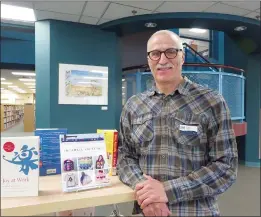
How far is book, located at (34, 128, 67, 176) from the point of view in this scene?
0.98m

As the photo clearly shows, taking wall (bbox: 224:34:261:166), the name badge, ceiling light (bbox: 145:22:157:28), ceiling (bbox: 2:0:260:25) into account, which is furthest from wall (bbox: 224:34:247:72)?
the name badge

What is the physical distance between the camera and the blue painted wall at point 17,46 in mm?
4988

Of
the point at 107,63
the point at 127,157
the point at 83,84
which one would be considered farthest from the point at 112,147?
the point at 107,63

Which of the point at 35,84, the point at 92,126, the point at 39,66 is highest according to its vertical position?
the point at 39,66

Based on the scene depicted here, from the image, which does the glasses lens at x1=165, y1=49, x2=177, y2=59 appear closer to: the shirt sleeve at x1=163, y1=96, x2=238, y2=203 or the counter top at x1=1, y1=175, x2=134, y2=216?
the shirt sleeve at x1=163, y1=96, x2=238, y2=203

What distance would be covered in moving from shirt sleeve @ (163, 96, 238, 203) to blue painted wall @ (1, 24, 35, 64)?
4980mm

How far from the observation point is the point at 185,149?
0.92 metres

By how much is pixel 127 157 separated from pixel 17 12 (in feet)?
10.5

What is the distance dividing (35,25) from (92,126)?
1755mm

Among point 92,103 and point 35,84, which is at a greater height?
point 35,84

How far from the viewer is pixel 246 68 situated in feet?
17.0

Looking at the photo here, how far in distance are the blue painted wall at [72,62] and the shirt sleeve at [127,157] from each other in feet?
9.13

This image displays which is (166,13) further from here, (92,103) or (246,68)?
(246,68)

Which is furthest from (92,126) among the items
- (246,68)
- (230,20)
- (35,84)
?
(246,68)
